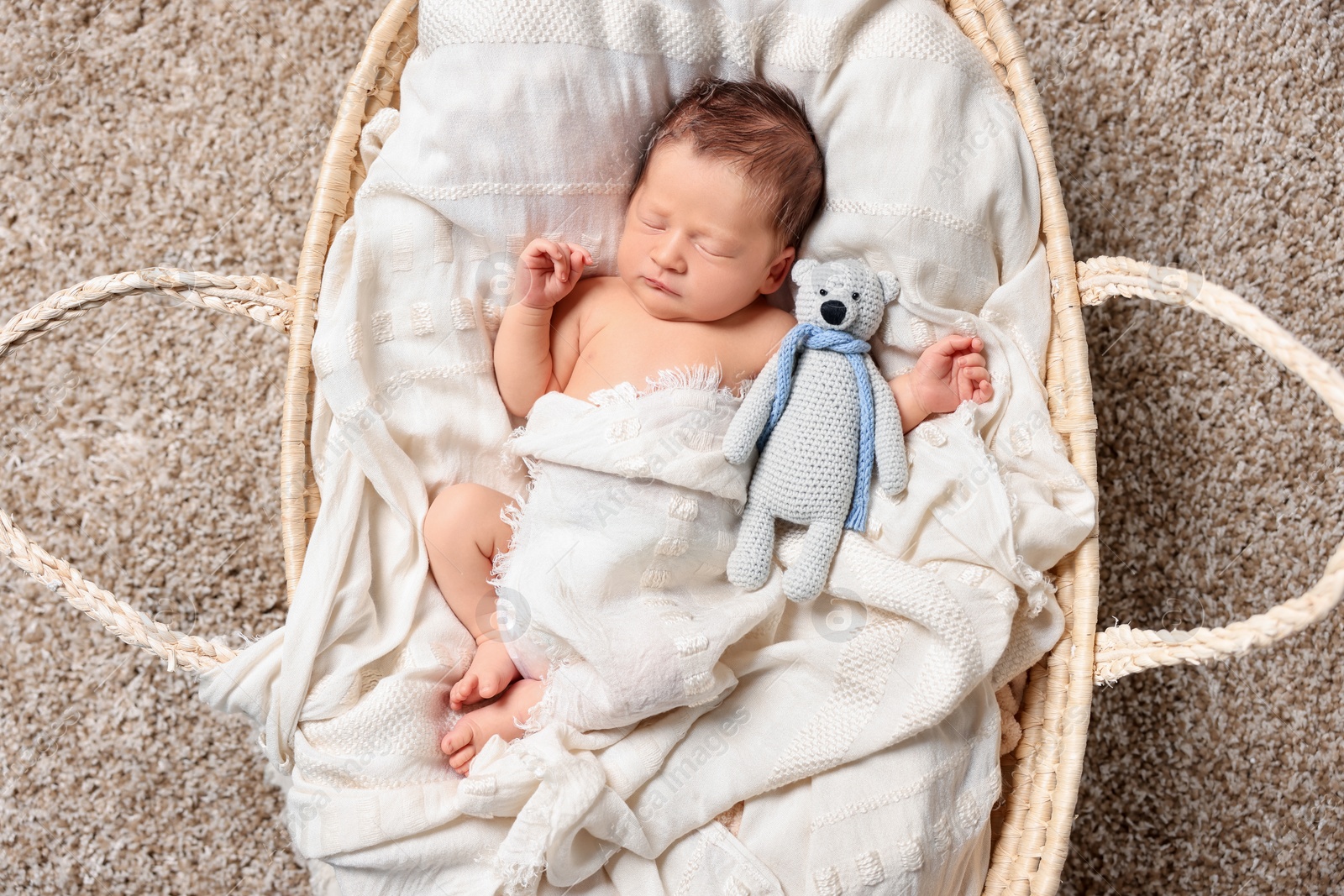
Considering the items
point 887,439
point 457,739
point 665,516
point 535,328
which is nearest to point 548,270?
point 535,328

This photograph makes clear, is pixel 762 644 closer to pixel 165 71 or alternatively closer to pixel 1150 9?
pixel 1150 9

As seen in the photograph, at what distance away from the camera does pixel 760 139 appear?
1.11 metres

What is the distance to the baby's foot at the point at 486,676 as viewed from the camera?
109 centimetres

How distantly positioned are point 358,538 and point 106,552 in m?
0.62

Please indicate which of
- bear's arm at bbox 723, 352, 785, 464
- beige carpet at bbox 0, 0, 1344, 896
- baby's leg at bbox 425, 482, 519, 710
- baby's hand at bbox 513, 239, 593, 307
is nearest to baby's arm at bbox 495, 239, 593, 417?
baby's hand at bbox 513, 239, 593, 307

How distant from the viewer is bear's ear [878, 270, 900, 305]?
1159mm

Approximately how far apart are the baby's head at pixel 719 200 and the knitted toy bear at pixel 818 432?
80 mm

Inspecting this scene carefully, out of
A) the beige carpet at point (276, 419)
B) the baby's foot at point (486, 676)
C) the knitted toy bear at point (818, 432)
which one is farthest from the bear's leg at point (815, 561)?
the beige carpet at point (276, 419)

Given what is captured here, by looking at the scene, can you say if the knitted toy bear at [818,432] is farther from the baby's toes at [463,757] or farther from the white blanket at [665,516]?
the baby's toes at [463,757]

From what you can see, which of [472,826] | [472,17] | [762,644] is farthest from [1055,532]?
[472,17]

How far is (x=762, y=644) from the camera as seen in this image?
1152 mm

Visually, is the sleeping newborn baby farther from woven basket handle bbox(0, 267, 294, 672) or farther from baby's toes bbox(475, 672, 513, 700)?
woven basket handle bbox(0, 267, 294, 672)

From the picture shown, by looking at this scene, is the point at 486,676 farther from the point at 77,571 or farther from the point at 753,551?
the point at 77,571

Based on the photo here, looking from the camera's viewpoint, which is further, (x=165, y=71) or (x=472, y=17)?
(x=165, y=71)
